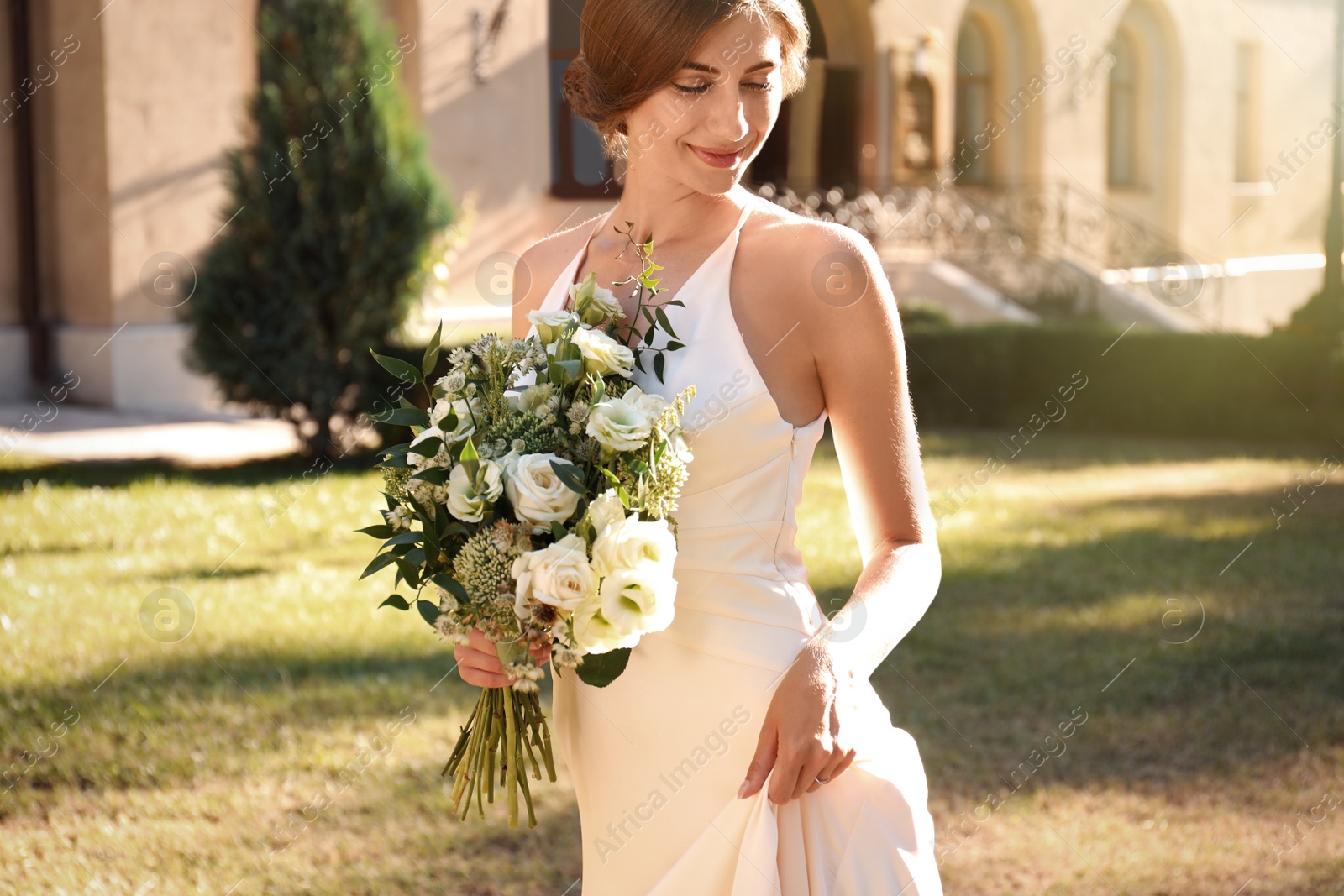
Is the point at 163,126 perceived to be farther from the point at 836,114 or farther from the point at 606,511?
the point at 606,511

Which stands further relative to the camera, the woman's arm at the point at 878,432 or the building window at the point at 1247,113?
the building window at the point at 1247,113

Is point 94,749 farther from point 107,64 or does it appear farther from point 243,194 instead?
point 107,64

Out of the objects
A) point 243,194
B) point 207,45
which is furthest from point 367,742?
point 207,45

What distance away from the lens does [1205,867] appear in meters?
4.46

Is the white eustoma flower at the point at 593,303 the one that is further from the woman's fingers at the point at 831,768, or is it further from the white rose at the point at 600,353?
the woman's fingers at the point at 831,768

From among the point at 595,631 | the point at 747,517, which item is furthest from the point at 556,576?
the point at 747,517

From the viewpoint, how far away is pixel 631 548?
6.36ft

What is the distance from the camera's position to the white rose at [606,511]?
1.99 m

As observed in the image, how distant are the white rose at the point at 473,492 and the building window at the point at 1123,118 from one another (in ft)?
88.4

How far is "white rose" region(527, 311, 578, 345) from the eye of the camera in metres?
2.22

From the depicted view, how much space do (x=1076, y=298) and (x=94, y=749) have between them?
1734cm

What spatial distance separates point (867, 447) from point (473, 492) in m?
0.66

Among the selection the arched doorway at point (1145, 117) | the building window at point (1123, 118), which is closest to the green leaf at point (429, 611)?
the arched doorway at point (1145, 117)

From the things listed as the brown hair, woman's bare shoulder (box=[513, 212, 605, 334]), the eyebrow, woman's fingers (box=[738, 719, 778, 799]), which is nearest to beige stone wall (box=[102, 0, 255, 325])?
woman's bare shoulder (box=[513, 212, 605, 334])
